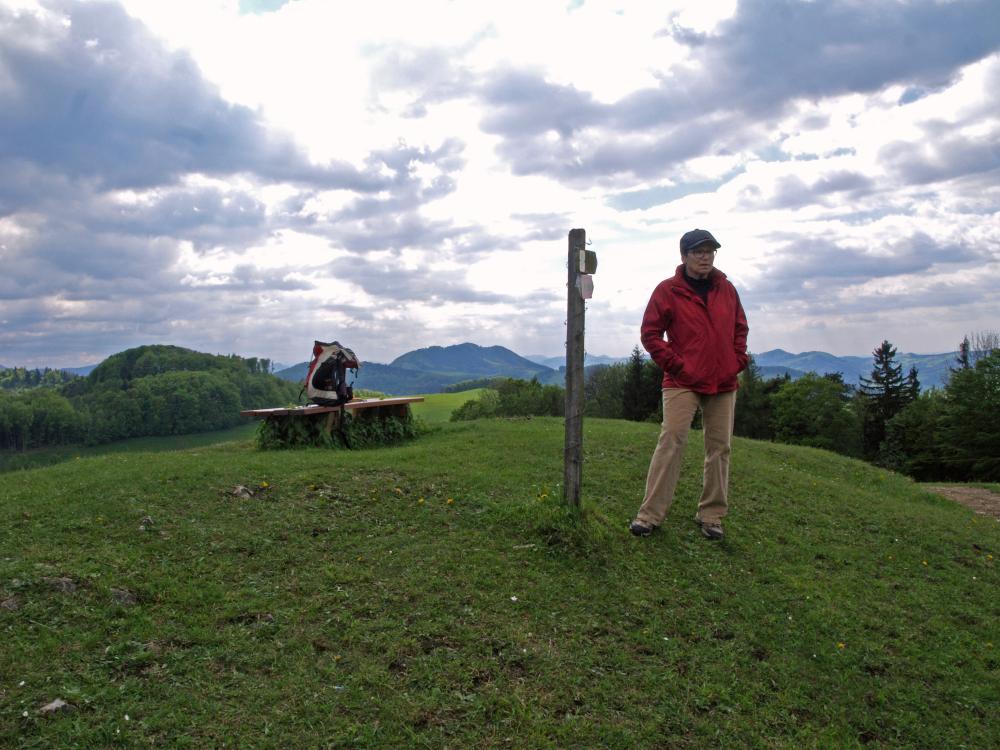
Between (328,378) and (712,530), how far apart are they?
7.69 m

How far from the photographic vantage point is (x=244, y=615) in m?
4.58

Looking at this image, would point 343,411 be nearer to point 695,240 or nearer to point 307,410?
point 307,410

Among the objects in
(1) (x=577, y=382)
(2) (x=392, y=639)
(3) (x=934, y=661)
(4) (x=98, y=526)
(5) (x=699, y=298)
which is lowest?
(3) (x=934, y=661)

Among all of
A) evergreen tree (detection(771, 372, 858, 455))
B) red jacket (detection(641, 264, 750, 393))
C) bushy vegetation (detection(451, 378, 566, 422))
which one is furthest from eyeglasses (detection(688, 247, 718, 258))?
bushy vegetation (detection(451, 378, 566, 422))

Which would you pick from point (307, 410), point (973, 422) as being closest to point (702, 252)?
point (307, 410)

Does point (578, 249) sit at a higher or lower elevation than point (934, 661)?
higher

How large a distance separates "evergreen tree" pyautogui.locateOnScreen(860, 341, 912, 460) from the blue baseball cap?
57.0 m

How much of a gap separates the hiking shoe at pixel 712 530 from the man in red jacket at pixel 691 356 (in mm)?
12

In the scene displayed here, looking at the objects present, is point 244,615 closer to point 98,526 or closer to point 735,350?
point 98,526

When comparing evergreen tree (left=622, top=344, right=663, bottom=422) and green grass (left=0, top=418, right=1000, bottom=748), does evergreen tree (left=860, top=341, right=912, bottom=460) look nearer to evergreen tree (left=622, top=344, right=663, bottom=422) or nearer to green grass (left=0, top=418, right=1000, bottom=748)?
evergreen tree (left=622, top=344, right=663, bottom=422)

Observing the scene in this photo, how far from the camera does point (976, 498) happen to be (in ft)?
42.4

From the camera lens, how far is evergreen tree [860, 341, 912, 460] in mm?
55750

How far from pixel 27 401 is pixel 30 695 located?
77.4 metres

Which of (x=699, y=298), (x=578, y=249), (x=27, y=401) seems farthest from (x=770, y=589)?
(x=27, y=401)
